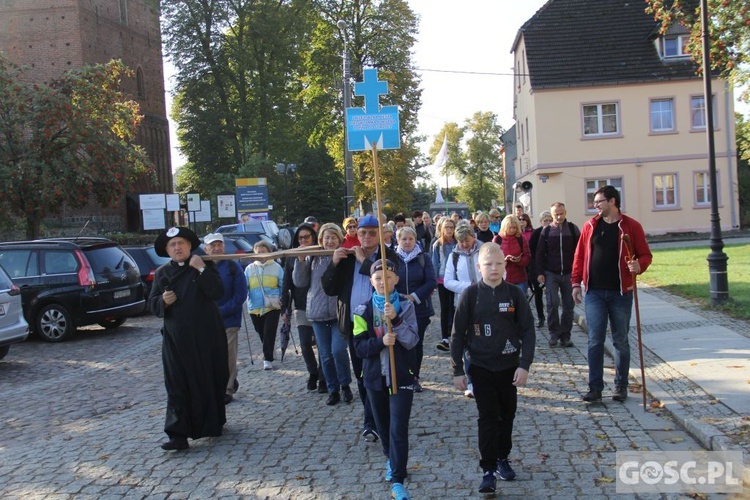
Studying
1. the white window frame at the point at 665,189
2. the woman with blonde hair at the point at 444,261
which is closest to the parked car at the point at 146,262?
the woman with blonde hair at the point at 444,261

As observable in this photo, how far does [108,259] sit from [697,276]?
13.0 m

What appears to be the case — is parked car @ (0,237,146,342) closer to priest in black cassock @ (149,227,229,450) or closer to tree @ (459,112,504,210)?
priest in black cassock @ (149,227,229,450)

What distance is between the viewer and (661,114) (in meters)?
36.5

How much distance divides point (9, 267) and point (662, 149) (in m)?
30.5

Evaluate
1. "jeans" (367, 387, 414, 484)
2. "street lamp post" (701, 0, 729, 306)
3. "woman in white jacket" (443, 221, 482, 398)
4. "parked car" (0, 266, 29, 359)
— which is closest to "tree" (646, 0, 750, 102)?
"street lamp post" (701, 0, 729, 306)

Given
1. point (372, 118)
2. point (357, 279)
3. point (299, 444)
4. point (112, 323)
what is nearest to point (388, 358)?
point (357, 279)

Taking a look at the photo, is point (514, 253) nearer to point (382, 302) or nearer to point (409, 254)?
point (409, 254)

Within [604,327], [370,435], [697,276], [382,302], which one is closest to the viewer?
[382,302]

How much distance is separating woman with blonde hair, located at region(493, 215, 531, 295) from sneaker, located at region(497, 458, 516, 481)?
4.75m

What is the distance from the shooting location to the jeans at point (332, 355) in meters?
7.79

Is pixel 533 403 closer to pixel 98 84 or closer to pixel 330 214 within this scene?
pixel 98 84

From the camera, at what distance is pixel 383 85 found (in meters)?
8.23

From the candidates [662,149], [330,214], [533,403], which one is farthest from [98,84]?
[330,214]

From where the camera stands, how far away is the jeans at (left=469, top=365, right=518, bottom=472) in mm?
5074
